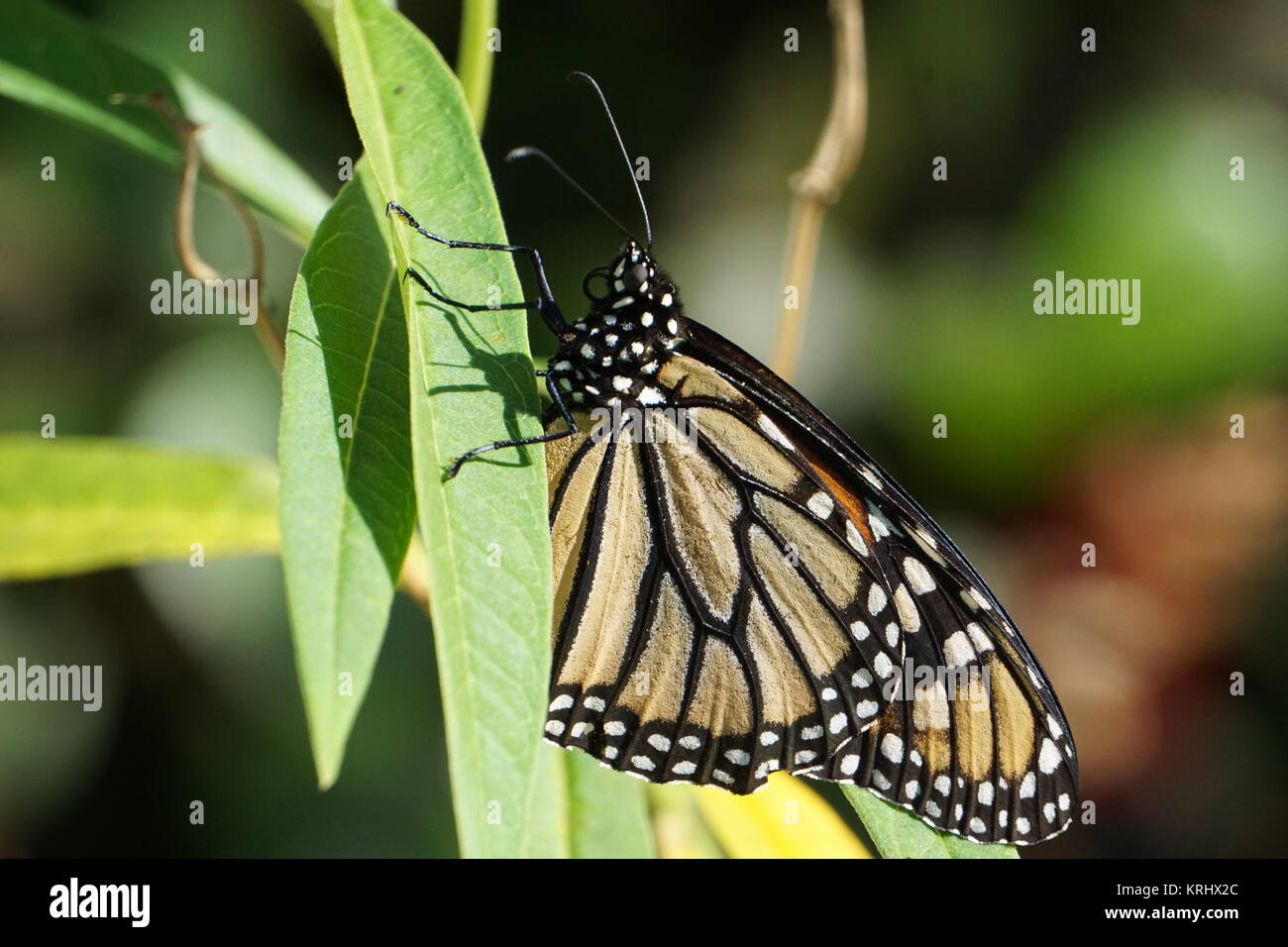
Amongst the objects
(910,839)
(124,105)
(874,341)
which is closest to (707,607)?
(910,839)

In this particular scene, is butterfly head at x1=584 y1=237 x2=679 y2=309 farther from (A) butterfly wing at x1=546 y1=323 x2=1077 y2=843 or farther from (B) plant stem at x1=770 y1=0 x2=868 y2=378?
(B) plant stem at x1=770 y1=0 x2=868 y2=378

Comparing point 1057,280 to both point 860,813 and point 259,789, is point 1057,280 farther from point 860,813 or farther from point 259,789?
point 259,789

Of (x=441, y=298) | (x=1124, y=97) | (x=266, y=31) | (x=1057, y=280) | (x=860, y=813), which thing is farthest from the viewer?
(x=1124, y=97)

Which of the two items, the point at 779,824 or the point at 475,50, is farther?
the point at 779,824

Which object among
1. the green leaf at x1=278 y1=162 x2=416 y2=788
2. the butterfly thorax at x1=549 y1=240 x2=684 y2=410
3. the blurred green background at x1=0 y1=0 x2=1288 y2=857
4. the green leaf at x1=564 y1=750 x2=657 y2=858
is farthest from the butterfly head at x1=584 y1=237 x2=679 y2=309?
the blurred green background at x1=0 y1=0 x2=1288 y2=857

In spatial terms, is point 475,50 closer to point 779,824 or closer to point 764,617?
point 764,617

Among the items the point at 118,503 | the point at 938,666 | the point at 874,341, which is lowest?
the point at 938,666

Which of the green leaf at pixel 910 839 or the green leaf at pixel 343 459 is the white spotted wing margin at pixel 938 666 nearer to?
the green leaf at pixel 910 839

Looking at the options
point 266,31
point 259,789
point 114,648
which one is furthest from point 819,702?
point 266,31
